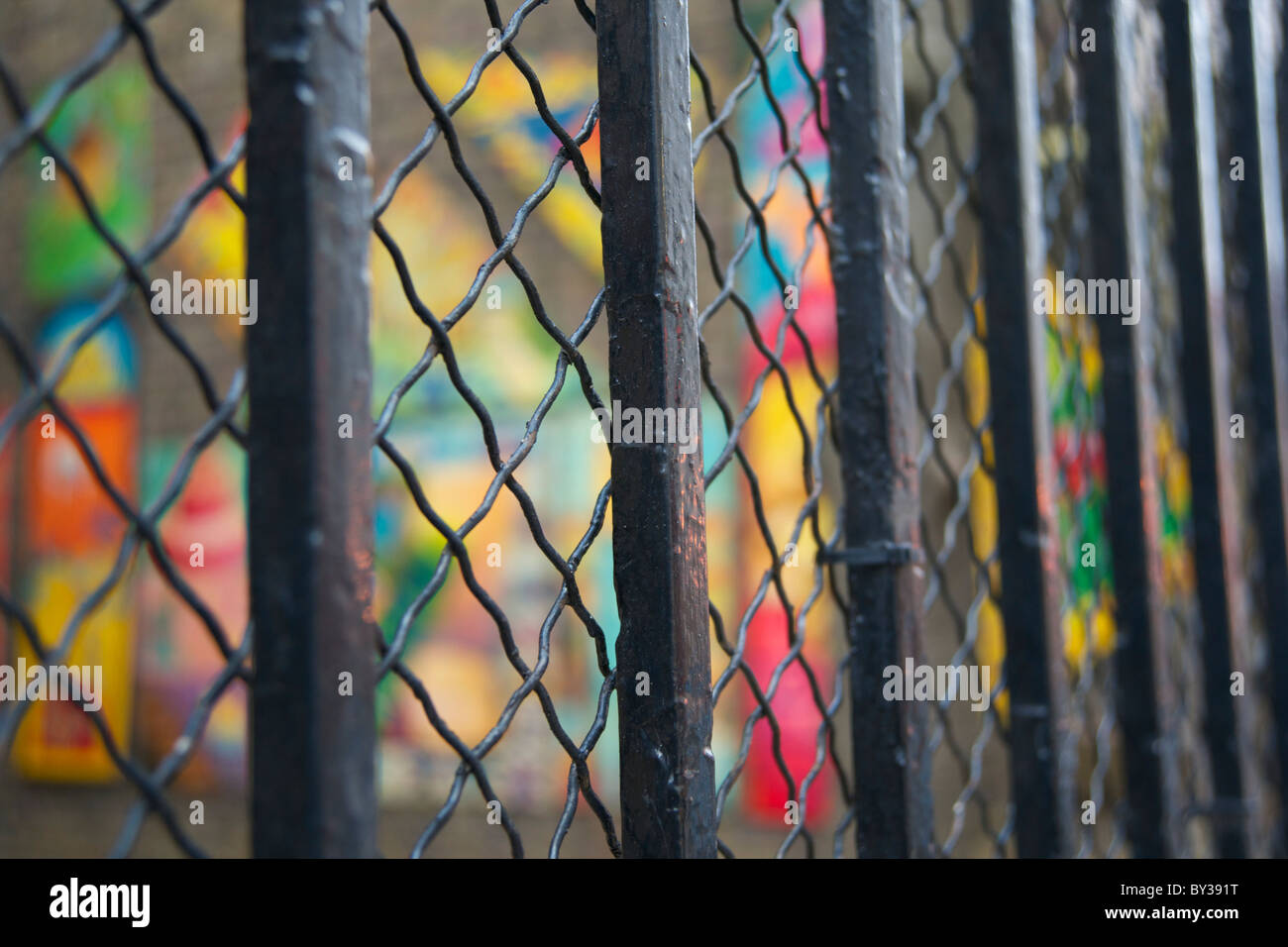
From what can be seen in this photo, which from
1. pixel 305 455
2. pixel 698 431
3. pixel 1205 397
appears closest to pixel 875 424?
pixel 698 431

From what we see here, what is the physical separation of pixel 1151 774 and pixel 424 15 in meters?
5.04

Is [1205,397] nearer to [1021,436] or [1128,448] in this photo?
[1128,448]

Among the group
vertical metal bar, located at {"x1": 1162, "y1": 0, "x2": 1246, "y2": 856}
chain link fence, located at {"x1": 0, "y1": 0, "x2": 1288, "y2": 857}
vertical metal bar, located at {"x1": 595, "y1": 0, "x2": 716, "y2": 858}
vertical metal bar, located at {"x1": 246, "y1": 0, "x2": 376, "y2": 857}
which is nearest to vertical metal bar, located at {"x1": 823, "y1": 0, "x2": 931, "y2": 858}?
chain link fence, located at {"x1": 0, "y1": 0, "x2": 1288, "y2": 857}

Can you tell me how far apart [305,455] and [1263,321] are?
2918mm

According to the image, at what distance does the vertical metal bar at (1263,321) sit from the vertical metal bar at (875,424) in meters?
1.92

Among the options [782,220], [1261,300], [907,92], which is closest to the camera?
[1261,300]

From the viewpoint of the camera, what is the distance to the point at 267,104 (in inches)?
30.9

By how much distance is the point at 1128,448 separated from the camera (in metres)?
2.12

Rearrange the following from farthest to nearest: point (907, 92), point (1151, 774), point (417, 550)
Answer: point (417, 550) < point (907, 92) < point (1151, 774)

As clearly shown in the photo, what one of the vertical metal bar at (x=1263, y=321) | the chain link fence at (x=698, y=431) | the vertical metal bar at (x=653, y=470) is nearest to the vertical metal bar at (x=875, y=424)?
the chain link fence at (x=698, y=431)

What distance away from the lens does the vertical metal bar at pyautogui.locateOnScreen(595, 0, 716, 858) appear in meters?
1.05

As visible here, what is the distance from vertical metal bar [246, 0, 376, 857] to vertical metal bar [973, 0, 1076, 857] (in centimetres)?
135
